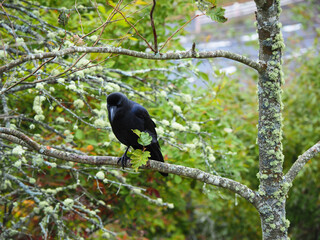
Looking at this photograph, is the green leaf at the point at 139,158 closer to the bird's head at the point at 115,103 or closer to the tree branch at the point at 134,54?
the tree branch at the point at 134,54

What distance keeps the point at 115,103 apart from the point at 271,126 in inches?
47.7

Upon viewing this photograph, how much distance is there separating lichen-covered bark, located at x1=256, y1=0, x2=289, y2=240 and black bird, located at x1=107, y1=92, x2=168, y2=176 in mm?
843

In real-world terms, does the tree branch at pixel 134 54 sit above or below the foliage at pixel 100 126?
above

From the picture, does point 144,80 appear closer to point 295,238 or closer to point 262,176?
point 262,176

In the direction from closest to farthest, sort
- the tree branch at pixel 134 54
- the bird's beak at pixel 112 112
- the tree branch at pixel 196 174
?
the tree branch at pixel 134 54 → the tree branch at pixel 196 174 → the bird's beak at pixel 112 112

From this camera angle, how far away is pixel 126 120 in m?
2.94

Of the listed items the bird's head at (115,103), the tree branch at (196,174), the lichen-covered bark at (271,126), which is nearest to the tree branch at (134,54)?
the lichen-covered bark at (271,126)

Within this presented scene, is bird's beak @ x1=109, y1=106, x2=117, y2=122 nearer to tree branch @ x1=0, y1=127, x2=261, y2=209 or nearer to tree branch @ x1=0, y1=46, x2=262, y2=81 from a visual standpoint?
tree branch @ x1=0, y1=127, x2=261, y2=209

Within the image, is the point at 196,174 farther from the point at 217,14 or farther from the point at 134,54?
the point at 217,14

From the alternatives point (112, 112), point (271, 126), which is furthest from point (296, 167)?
point (112, 112)

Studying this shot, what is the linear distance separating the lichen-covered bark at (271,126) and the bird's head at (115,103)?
1.09 metres

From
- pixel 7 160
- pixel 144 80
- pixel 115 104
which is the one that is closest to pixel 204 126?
pixel 144 80

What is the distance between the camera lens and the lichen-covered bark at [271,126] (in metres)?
2.30

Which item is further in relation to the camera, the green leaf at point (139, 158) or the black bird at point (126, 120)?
the black bird at point (126, 120)
